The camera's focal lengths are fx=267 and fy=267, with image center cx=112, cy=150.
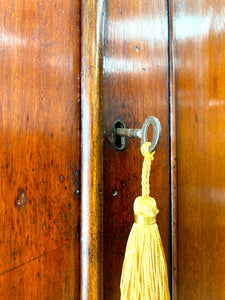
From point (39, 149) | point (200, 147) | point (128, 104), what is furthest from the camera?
point (200, 147)

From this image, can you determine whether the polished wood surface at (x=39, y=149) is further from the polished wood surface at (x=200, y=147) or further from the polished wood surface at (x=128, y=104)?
the polished wood surface at (x=200, y=147)

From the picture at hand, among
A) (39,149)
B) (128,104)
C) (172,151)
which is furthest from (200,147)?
(39,149)

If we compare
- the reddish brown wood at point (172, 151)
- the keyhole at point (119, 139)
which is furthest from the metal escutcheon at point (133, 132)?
the reddish brown wood at point (172, 151)

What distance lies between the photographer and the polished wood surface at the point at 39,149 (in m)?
0.32

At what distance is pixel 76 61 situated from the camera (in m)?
0.40

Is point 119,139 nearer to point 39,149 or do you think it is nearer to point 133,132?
point 133,132

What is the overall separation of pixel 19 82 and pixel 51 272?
0.26 meters

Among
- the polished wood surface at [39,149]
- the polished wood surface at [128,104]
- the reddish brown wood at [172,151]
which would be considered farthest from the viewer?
Answer: the reddish brown wood at [172,151]

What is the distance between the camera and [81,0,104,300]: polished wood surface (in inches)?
15.4

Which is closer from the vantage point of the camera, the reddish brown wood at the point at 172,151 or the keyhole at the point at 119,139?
the keyhole at the point at 119,139

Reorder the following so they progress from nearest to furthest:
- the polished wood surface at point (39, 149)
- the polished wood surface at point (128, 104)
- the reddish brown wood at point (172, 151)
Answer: the polished wood surface at point (39, 149)
the polished wood surface at point (128, 104)
the reddish brown wood at point (172, 151)

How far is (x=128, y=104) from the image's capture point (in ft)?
1.53

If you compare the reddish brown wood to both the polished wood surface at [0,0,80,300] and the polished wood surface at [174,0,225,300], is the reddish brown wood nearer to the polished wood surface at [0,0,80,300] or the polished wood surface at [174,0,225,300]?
the polished wood surface at [174,0,225,300]

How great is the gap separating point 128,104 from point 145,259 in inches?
9.9
